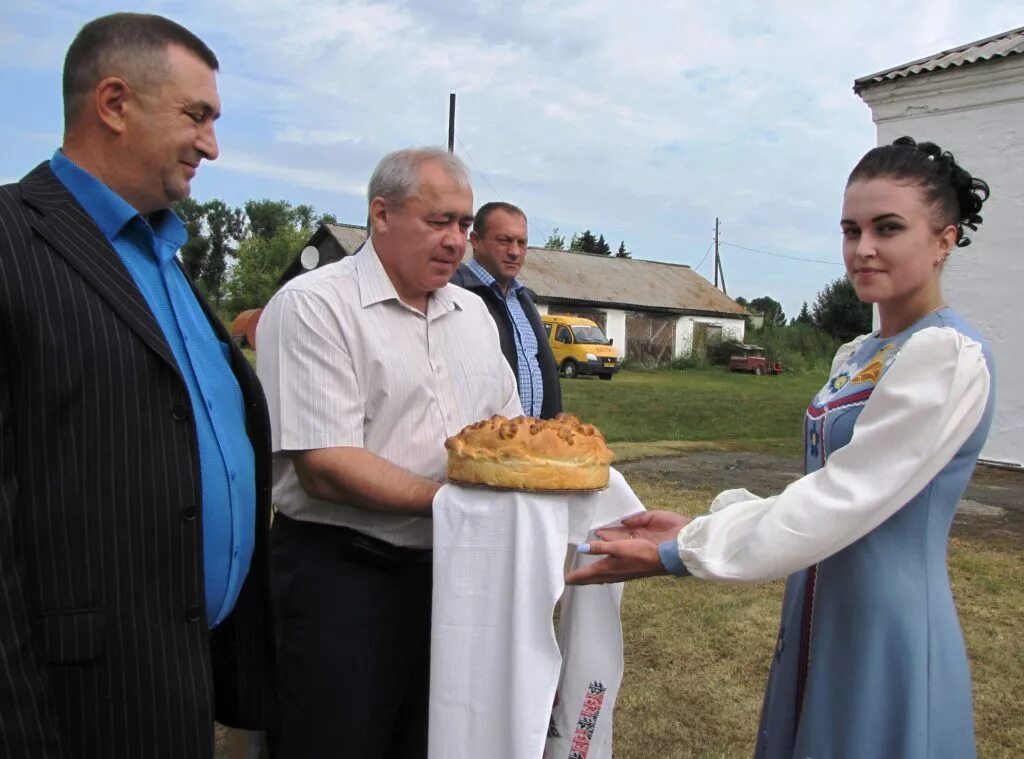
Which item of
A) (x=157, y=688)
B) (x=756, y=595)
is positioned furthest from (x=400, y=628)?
(x=756, y=595)

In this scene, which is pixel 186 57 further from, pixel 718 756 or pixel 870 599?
pixel 718 756

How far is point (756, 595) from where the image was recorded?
19.9 feet

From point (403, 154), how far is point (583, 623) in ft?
4.62

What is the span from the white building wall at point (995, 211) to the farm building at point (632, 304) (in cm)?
2828

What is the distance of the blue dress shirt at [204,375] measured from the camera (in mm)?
1893

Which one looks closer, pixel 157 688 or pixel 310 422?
pixel 157 688

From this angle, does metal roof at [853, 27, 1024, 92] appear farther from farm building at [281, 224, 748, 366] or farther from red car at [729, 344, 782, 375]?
farm building at [281, 224, 748, 366]

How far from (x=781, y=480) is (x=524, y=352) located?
585 cm

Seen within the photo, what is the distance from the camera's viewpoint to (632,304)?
1665 inches

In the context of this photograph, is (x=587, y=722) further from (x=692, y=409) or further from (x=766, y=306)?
(x=766, y=306)

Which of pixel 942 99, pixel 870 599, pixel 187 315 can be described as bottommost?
pixel 870 599

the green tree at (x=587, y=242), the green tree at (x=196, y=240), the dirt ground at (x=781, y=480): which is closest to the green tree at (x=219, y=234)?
the green tree at (x=196, y=240)

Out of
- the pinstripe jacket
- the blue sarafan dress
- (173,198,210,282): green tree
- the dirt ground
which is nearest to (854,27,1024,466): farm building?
the dirt ground

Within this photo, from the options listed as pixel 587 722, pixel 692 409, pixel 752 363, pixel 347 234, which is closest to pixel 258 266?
pixel 347 234
